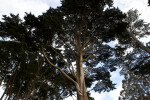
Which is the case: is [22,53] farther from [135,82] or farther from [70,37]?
[135,82]

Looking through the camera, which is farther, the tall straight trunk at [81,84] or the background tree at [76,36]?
the background tree at [76,36]

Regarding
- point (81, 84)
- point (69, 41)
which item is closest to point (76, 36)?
point (69, 41)

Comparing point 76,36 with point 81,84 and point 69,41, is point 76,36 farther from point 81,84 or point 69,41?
point 81,84

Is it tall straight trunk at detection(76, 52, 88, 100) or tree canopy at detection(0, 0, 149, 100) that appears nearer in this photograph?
tall straight trunk at detection(76, 52, 88, 100)

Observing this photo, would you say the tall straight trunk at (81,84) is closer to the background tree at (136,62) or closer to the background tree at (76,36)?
the background tree at (76,36)

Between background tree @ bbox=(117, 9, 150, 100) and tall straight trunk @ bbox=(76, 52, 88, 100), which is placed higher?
background tree @ bbox=(117, 9, 150, 100)

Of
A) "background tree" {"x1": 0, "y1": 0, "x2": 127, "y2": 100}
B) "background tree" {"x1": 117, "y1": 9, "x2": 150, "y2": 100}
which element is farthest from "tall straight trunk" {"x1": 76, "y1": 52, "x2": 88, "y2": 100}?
"background tree" {"x1": 117, "y1": 9, "x2": 150, "y2": 100}

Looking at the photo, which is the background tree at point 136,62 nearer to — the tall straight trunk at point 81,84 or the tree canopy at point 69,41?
the tree canopy at point 69,41

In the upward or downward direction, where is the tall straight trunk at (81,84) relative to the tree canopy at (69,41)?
downward

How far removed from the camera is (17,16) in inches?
456

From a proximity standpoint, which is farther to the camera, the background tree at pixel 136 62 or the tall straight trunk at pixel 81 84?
the background tree at pixel 136 62

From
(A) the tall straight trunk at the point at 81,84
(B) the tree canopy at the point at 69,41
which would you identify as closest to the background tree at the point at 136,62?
(B) the tree canopy at the point at 69,41

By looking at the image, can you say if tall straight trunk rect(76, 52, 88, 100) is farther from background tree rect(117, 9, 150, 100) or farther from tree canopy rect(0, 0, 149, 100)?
background tree rect(117, 9, 150, 100)

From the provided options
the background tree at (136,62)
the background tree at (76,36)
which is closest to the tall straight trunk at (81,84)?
the background tree at (76,36)
